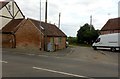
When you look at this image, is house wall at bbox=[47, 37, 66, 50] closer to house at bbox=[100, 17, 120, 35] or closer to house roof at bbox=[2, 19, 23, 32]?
house roof at bbox=[2, 19, 23, 32]

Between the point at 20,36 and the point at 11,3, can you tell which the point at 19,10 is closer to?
the point at 11,3

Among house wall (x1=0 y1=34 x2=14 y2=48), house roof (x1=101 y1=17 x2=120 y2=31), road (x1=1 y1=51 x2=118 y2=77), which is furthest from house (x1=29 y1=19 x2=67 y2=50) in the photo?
house roof (x1=101 y1=17 x2=120 y2=31)

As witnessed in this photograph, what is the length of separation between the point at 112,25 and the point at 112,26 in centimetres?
55

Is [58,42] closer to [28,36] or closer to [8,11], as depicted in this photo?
[28,36]

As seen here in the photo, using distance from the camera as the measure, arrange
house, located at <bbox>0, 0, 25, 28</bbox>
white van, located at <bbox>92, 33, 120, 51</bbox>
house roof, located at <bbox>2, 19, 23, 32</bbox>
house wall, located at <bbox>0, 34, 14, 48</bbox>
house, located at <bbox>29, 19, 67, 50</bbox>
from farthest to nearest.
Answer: house, located at <bbox>0, 0, 25, 28</bbox>
house roof, located at <bbox>2, 19, 23, 32</bbox>
white van, located at <bbox>92, 33, 120, 51</bbox>
house wall, located at <bbox>0, 34, 14, 48</bbox>
house, located at <bbox>29, 19, 67, 50</bbox>

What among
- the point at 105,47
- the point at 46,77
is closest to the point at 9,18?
the point at 105,47

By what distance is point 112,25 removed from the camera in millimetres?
53750

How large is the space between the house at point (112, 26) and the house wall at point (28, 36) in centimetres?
2477

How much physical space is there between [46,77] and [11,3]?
3251 cm

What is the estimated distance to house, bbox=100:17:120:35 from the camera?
5174 centimetres

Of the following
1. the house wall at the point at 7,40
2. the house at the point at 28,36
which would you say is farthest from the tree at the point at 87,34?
the house wall at the point at 7,40

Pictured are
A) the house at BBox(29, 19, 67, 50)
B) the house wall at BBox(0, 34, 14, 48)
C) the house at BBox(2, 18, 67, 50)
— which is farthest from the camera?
the house wall at BBox(0, 34, 14, 48)

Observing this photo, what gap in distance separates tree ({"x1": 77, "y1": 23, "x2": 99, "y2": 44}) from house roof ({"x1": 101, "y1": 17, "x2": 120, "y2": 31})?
336 cm

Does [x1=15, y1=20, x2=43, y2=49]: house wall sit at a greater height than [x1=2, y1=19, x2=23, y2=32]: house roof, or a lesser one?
lesser
